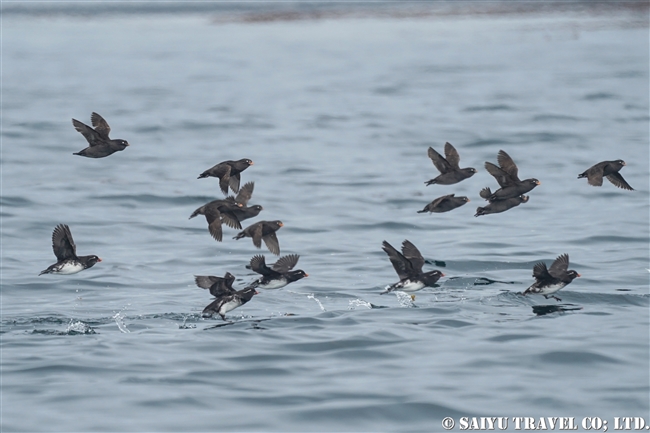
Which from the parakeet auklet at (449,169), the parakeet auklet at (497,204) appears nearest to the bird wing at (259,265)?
the parakeet auklet at (449,169)

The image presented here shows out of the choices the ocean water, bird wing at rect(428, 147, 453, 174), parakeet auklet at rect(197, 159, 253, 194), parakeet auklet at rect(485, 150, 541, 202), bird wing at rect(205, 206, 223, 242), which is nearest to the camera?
the ocean water

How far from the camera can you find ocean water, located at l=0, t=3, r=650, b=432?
1332 centimetres

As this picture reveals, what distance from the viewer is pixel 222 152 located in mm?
36625

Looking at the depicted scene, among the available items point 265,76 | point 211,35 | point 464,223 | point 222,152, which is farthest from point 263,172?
point 211,35

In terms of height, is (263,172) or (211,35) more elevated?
(211,35)

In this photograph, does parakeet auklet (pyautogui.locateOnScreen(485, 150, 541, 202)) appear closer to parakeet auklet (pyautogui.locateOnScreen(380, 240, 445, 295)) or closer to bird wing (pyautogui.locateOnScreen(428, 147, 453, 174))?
bird wing (pyautogui.locateOnScreen(428, 147, 453, 174))

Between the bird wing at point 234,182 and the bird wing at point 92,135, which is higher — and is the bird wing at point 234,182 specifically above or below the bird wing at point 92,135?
below

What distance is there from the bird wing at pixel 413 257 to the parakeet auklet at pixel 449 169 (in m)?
1.16

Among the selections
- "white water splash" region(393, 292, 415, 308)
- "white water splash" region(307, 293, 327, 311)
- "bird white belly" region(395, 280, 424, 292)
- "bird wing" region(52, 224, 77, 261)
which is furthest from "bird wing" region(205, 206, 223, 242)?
"white water splash" region(393, 292, 415, 308)

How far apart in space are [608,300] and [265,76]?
43633 millimetres

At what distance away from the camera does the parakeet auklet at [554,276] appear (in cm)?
1680

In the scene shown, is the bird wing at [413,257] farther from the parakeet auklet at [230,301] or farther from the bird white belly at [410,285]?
the parakeet auklet at [230,301]

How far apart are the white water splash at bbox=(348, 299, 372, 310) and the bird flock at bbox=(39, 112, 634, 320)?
93 centimetres

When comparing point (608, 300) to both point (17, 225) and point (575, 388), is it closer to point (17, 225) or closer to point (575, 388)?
point (575, 388)
